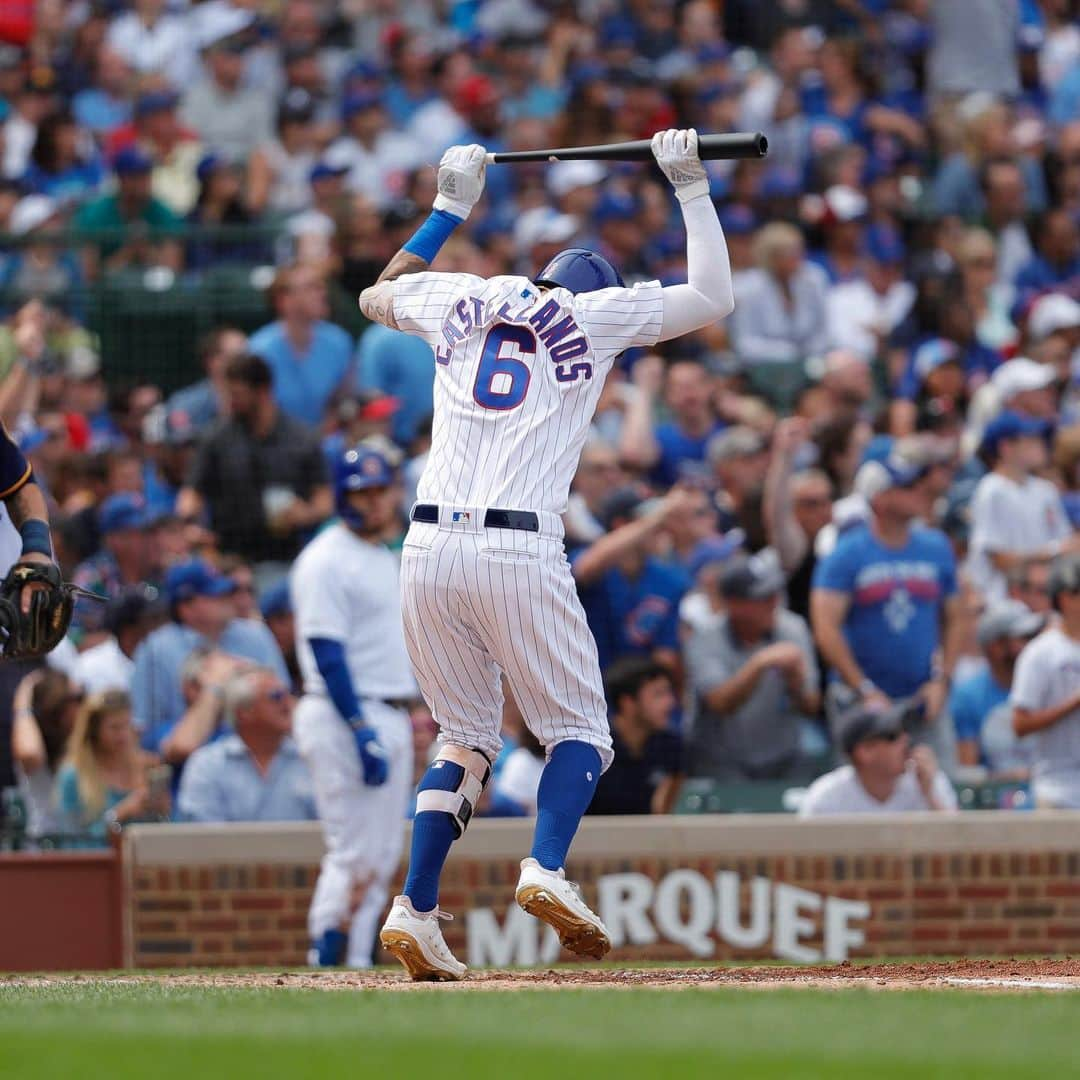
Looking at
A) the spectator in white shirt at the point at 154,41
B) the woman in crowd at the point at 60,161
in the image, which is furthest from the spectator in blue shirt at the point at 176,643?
the spectator in white shirt at the point at 154,41

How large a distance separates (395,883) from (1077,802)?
280 centimetres

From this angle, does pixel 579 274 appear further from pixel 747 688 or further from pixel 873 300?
pixel 873 300

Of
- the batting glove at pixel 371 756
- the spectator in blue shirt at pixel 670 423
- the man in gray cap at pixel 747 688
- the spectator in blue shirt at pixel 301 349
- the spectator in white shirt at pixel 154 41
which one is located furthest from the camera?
the spectator in white shirt at pixel 154 41

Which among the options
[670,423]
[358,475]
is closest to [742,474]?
[670,423]

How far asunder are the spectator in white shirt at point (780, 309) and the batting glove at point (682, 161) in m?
6.68

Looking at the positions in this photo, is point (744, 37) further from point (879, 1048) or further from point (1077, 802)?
point (879, 1048)

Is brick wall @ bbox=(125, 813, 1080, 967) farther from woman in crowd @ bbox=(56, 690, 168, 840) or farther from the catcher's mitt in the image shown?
the catcher's mitt

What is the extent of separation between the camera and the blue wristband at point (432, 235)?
22.0 ft

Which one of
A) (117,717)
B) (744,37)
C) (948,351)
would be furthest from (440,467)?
(744,37)

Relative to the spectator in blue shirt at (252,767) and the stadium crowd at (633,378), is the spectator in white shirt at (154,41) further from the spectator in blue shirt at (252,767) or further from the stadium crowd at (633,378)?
the spectator in blue shirt at (252,767)

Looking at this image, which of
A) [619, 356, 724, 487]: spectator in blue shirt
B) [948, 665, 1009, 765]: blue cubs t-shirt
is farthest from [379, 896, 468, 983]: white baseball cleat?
[619, 356, 724, 487]: spectator in blue shirt

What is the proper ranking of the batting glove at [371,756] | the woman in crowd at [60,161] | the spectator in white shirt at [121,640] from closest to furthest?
the batting glove at [371,756], the spectator in white shirt at [121,640], the woman in crowd at [60,161]

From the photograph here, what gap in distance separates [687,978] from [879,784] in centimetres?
338

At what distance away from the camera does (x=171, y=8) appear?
15.1 metres
